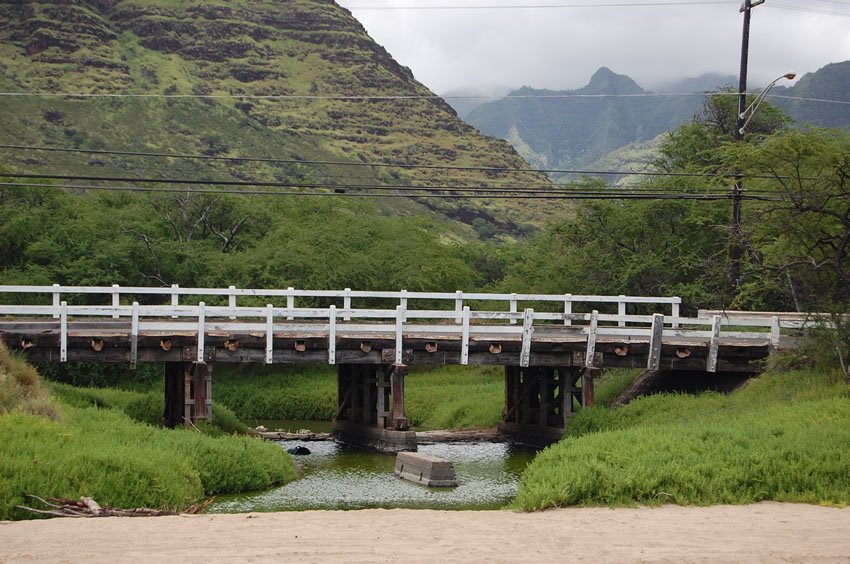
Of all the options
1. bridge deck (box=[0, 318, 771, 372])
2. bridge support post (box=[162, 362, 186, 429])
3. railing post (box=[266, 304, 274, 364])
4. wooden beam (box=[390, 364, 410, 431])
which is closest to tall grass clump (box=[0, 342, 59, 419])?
bridge deck (box=[0, 318, 771, 372])

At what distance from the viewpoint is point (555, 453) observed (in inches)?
935

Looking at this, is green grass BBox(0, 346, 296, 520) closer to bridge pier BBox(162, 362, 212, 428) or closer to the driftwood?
the driftwood

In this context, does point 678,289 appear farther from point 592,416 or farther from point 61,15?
point 61,15

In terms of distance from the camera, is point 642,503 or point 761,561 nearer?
point 761,561

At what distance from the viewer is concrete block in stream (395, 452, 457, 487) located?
26234mm

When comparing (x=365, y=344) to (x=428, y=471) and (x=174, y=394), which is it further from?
(x=428, y=471)

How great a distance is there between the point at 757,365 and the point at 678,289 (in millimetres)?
11765

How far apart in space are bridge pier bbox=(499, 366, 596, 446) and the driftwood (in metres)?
17.0

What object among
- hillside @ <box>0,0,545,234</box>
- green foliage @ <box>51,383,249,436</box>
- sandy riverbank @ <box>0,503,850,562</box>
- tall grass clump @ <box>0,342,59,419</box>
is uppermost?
hillside @ <box>0,0,545,234</box>

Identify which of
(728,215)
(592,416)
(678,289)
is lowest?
(592,416)

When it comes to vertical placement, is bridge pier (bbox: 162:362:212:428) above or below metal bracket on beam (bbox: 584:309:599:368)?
below

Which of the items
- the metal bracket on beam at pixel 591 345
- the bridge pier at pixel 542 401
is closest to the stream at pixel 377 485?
the bridge pier at pixel 542 401

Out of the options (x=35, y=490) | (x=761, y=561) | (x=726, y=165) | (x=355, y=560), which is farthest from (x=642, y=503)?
(x=726, y=165)

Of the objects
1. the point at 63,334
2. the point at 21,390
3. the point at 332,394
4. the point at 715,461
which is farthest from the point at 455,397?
the point at 715,461
